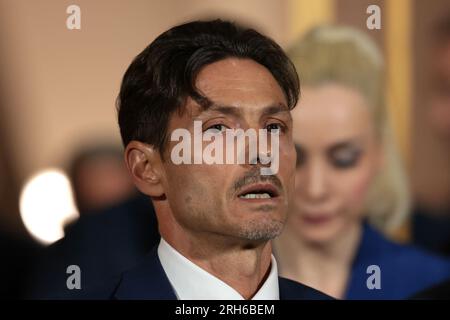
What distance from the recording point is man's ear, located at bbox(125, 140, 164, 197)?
1.37m

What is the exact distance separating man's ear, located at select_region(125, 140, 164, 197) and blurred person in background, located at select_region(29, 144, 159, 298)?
216mm

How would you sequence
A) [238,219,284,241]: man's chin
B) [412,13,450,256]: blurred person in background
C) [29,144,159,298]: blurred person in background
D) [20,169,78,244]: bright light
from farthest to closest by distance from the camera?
[412,13,450,256]: blurred person in background, [20,169,78,244]: bright light, [29,144,159,298]: blurred person in background, [238,219,284,241]: man's chin

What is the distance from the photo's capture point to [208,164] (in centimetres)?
134

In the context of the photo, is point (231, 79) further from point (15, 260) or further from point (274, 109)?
point (15, 260)

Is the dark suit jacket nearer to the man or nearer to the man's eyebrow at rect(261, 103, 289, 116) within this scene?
the man

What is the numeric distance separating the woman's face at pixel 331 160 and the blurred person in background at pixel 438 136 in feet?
0.64

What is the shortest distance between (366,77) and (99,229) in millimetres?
612

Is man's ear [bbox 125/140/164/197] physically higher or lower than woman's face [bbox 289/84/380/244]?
higher

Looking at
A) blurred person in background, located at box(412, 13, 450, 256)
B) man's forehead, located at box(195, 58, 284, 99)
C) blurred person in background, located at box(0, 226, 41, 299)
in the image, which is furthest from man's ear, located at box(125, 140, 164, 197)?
blurred person in background, located at box(412, 13, 450, 256)

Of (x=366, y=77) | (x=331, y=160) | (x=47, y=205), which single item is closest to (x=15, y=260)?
(x=47, y=205)

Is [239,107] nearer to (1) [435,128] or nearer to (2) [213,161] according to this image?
(2) [213,161]

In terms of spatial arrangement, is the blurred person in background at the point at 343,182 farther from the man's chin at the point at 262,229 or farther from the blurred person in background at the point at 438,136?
the man's chin at the point at 262,229

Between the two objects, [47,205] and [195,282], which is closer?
[195,282]

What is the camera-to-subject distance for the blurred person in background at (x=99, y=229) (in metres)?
1.64
